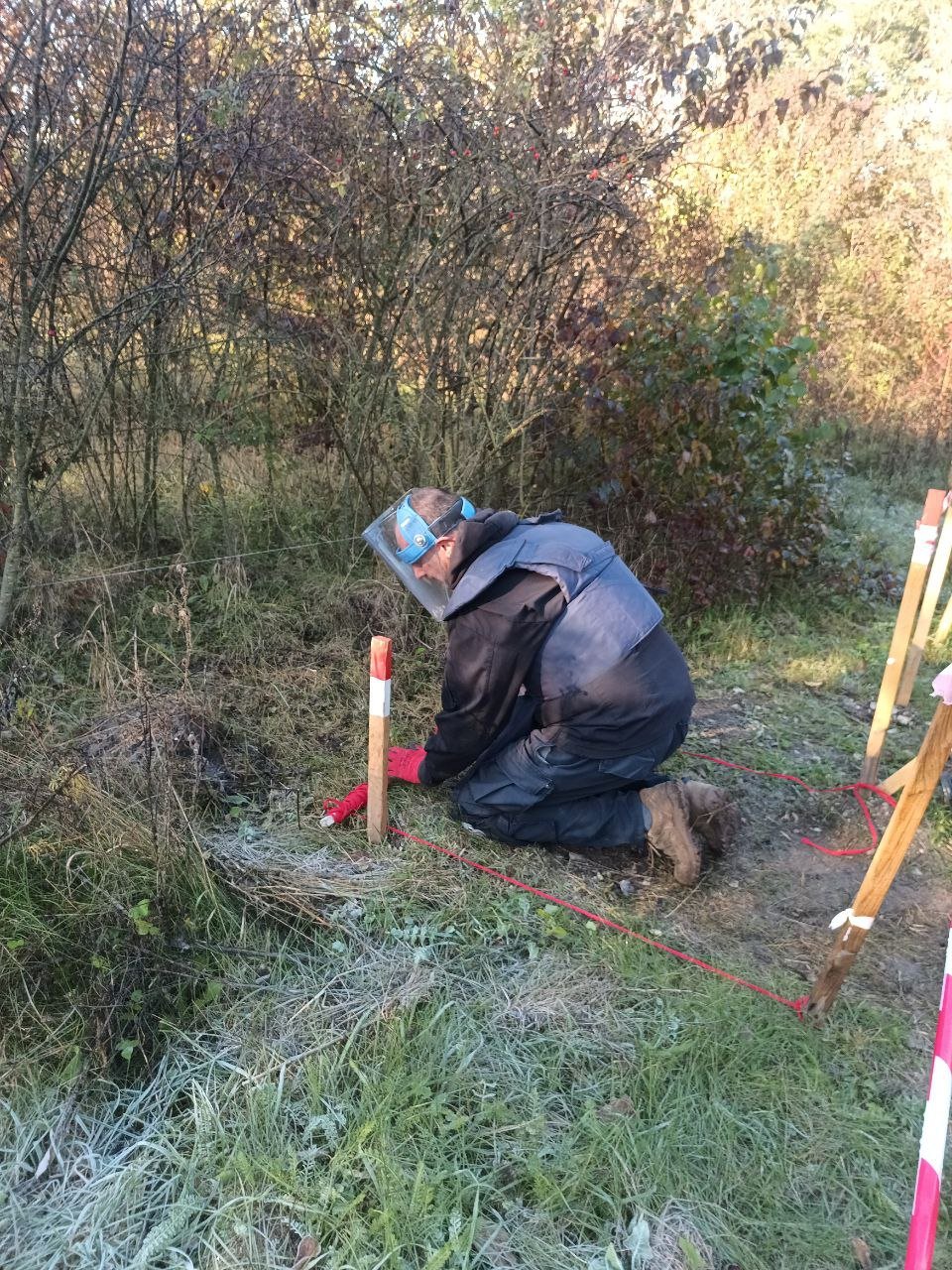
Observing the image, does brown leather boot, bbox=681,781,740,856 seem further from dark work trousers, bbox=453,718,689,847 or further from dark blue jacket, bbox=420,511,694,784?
dark blue jacket, bbox=420,511,694,784

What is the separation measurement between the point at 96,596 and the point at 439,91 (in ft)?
9.28

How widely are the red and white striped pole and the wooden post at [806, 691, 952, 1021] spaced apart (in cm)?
34

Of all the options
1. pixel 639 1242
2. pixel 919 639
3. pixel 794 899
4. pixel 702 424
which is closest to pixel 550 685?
pixel 794 899

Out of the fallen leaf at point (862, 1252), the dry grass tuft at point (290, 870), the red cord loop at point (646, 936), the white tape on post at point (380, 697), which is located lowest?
the fallen leaf at point (862, 1252)

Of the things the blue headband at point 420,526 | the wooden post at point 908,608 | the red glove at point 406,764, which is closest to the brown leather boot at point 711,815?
the wooden post at point 908,608

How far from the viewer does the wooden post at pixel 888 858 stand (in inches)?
70.1

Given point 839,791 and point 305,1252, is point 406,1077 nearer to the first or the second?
point 305,1252

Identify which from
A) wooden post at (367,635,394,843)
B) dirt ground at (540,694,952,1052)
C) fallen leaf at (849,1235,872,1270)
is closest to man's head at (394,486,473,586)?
wooden post at (367,635,394,843)

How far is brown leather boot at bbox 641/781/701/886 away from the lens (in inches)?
113

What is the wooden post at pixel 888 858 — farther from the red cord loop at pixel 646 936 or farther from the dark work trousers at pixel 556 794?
the dark work trousers at pixel 556 794

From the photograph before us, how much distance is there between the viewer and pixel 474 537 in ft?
8.73

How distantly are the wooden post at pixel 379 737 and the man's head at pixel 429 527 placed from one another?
0.31 meters

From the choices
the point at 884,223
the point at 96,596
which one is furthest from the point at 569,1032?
the point at 884,223

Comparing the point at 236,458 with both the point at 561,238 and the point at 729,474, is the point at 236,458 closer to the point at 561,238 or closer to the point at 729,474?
the point at 561,238
